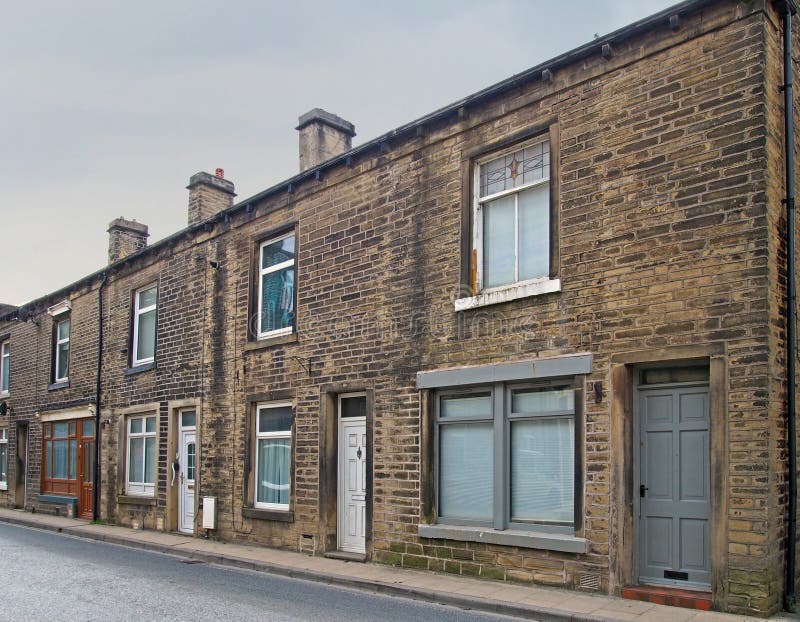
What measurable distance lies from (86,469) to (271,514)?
9535mm

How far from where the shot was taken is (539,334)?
10.1m

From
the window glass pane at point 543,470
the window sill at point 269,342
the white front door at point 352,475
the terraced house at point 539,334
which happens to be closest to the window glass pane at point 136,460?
the terraced house at point 539,334

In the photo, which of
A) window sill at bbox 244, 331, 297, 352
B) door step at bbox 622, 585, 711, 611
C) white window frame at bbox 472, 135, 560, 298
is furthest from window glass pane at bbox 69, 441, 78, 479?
door step at bbox 622, 585, 711, 611

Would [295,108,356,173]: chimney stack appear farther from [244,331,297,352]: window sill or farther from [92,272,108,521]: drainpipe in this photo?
→ [92,272,108,521]: drainpipe

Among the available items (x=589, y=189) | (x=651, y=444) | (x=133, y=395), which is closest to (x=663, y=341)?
(x=651, y=444)

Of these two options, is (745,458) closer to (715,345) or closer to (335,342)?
(715,345)

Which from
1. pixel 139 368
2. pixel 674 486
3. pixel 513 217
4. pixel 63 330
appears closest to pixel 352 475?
pixel 513 217

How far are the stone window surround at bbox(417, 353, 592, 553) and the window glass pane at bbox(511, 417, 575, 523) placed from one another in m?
0.22

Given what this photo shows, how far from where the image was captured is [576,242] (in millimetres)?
9820

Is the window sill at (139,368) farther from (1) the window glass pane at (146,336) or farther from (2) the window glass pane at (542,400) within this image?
(2) the window glass pane at (542,400)

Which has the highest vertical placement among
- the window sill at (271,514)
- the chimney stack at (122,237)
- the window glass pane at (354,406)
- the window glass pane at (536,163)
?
the chimney stack at (122,237)

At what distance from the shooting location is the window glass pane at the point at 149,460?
18672mm

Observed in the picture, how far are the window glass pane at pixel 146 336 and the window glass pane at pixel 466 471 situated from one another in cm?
979

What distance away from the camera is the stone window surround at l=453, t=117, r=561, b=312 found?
33.1 feet
